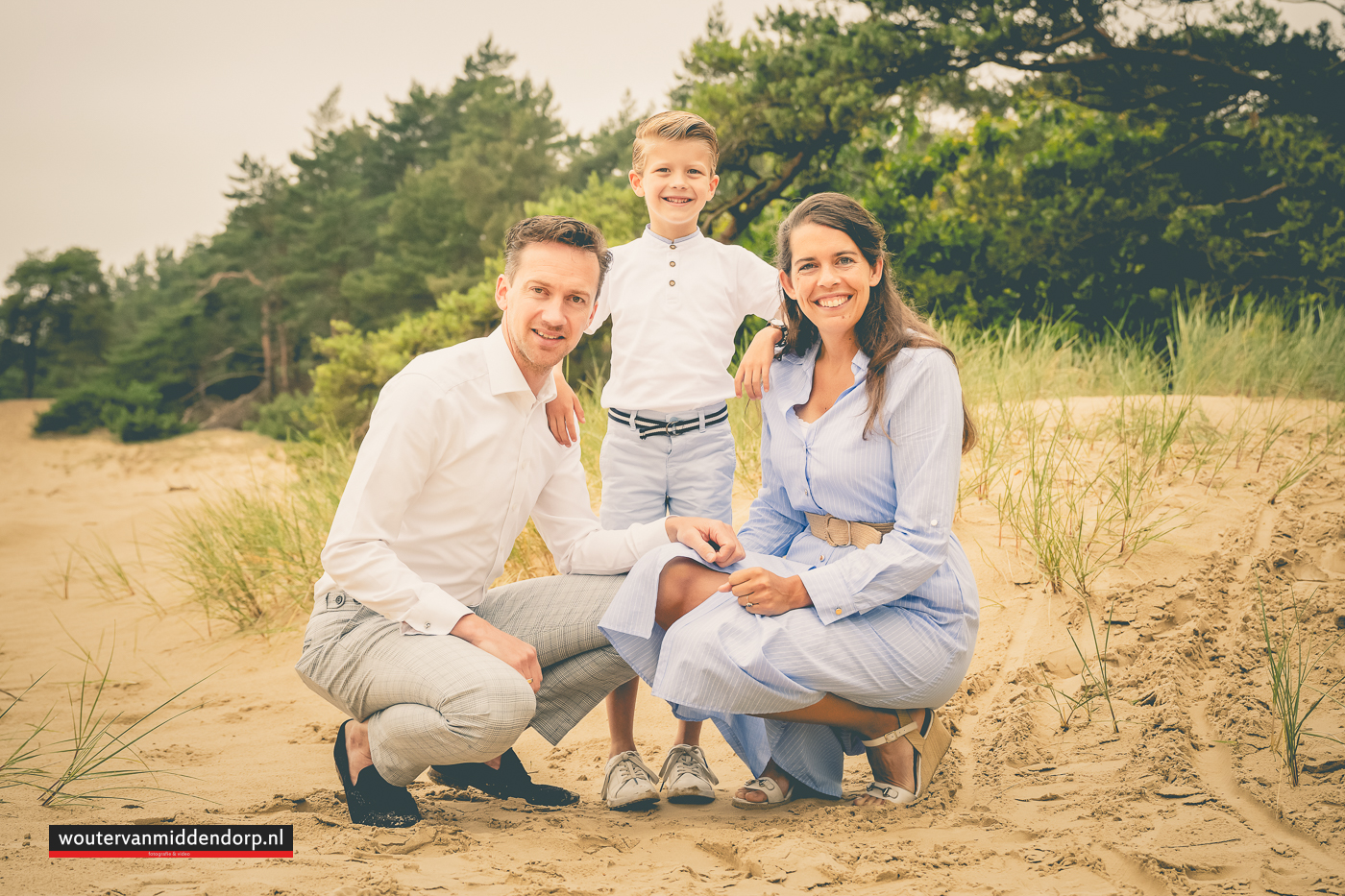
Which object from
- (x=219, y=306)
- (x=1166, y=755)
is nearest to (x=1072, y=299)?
(x=1166, y=755)

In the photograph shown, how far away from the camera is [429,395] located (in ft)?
7.50

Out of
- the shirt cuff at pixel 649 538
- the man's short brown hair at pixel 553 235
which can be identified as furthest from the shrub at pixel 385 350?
the shirt cuff at pixel 649 538

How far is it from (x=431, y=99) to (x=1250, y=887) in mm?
28346

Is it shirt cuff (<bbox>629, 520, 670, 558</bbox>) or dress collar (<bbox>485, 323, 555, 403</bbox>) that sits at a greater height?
dress collar (<bbox>485, 323, 555, 403</bbox>)

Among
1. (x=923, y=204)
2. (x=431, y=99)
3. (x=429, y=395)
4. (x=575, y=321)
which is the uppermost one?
(x=431, y=99)

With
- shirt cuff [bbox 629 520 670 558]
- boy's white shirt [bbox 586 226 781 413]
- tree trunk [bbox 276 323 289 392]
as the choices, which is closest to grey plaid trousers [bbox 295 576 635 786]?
shirt cuff [bbox 629 520 670 558]

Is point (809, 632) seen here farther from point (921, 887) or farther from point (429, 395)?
point (429, 395)

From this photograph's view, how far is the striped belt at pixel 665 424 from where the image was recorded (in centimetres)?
311

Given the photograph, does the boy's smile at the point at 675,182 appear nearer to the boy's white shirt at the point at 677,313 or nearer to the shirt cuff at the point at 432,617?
the boy's white shirt at the point at 677,313

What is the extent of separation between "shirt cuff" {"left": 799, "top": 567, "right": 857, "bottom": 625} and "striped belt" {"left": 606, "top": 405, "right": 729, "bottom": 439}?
3.50 ft

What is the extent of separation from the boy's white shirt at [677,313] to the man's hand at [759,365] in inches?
15.9

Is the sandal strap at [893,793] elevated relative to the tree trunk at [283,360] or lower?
lower

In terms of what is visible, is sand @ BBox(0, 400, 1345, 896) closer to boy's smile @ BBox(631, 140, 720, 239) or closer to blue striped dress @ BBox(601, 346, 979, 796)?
blue striped dress @ BBox(601, 346, 979, 796)

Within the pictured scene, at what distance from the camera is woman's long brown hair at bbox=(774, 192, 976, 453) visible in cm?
230
